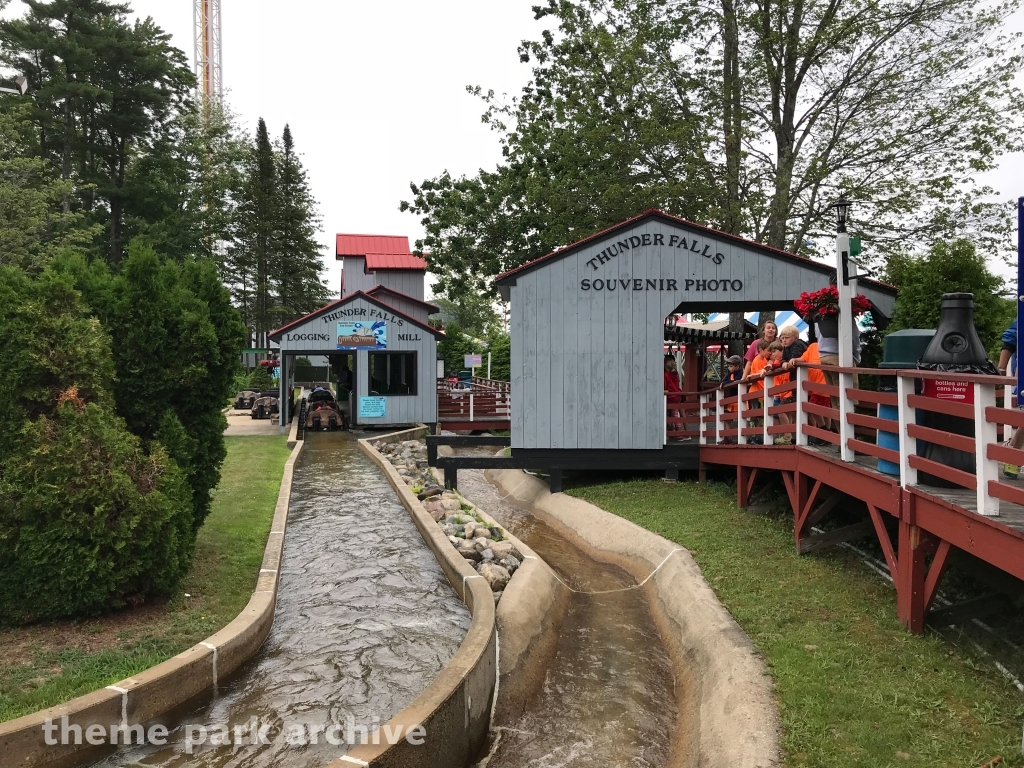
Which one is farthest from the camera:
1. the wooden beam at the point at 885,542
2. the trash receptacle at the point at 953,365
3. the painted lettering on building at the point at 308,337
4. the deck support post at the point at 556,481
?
the painted lettering on building at the point at 308,337

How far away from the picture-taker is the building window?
22406 mm

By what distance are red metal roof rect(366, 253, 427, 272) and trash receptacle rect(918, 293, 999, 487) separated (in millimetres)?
27903

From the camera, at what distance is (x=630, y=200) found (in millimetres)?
17344

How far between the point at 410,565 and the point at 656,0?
15725mm

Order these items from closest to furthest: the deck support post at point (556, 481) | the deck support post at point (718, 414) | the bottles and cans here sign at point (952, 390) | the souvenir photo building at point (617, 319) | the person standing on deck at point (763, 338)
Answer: the bottles and cans here sign at point (952, 390) < the person standing on deck at point (763, 338) < the deck support post at point (718, 414) < the souvenir photo building at point (617, 319) < the deck support post at point (556, 481)

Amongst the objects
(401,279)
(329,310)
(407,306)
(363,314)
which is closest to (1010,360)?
(363,314)

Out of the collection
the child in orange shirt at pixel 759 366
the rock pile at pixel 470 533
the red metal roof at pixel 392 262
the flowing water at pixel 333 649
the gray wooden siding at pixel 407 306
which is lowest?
the flowing water at pixel 333 649

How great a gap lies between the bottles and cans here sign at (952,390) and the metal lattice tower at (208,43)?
94.5 m

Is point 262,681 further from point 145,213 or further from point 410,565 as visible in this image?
point 145,213

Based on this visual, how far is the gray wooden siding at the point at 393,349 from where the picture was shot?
21.9 m

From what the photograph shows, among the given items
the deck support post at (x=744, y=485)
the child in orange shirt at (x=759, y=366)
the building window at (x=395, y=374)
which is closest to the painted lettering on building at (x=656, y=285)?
the child in orange shirt at (x=759, y=366)

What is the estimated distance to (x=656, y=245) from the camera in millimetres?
12266

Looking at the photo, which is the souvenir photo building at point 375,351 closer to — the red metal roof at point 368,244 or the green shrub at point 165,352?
the red metal roof at point 368,244

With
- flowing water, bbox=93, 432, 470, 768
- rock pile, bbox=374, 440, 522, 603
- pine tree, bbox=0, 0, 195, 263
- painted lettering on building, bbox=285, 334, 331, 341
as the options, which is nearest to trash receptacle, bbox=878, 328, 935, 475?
rock pile, bbox=374, 440, 522, 603
